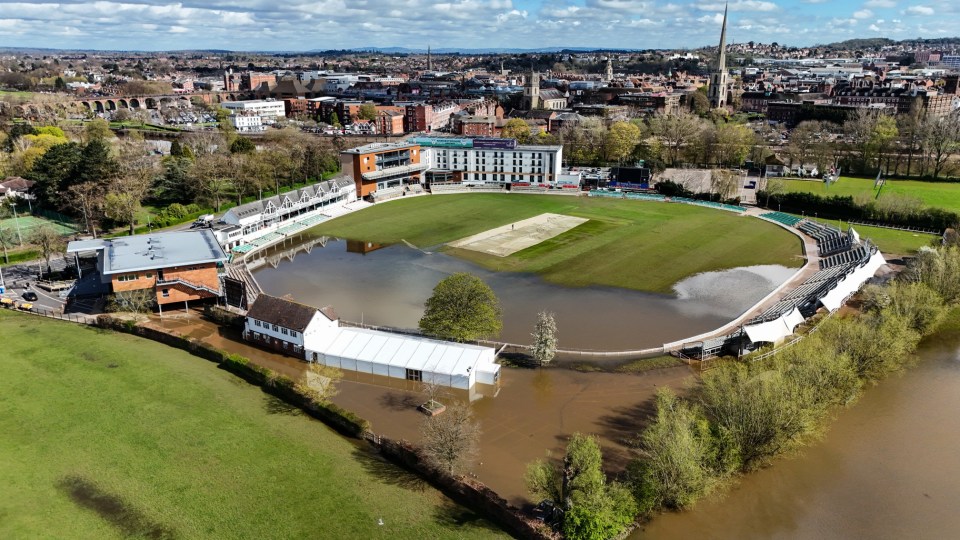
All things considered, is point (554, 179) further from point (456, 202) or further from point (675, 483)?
point (675, 483)

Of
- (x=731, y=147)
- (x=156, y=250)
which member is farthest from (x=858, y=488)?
(x=731, y=147)

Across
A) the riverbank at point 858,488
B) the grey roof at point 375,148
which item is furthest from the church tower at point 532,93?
the riverbank at point 858,488

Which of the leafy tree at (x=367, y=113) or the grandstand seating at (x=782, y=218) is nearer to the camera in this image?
the grandstand seating at (x=782, y=218)

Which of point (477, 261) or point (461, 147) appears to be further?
point (461, 147)

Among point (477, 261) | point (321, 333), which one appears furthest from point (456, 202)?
point (321, 333)

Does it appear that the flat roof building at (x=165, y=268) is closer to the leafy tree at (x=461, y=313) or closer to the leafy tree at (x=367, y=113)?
the leafy tree at (x=461, y=313)

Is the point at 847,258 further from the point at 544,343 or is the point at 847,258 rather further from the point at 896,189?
the point at 896,189
